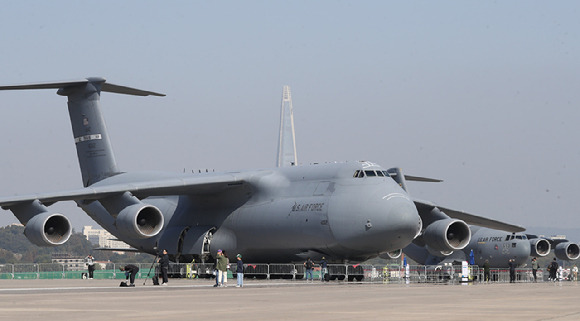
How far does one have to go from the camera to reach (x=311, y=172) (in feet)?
114

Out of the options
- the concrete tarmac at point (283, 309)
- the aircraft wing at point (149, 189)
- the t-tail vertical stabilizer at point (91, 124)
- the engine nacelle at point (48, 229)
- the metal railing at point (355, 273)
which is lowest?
the concrete tarmac at point (283, 309)

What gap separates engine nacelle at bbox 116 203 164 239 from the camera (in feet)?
107

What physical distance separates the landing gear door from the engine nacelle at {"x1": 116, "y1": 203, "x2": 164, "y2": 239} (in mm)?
3474

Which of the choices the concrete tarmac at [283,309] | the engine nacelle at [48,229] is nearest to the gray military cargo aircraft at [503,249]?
the engine nacelle at [48,229]

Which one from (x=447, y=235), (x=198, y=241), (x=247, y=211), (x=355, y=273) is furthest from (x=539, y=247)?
(x=198, y=241)

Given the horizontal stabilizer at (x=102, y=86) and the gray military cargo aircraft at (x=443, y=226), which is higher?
the horizontal stabilizer at (x=102, y=86)

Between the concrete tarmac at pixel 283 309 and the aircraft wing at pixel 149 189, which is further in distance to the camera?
the aircraft wing at pixel 149 189

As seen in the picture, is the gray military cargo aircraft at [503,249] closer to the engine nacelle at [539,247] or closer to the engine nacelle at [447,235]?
the engine nacelle at [539,247]

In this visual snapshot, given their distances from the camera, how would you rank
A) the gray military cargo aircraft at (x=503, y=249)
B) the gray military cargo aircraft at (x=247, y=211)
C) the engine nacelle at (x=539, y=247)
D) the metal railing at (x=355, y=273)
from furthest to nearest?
1. the engine nacelle at (x=539, y=247)
2. the gray military cargo aircraft at (x=503, y=249)
3. the metal railing at (x=355, y=273)
4. the gray military cargo aircraft at (x=247, y=211)

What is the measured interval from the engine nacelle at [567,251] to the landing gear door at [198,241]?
2035cm

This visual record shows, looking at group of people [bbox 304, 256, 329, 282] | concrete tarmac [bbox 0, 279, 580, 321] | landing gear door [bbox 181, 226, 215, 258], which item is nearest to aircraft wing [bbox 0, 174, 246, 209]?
landing gear door [bbox 181, 226, 215, 258]

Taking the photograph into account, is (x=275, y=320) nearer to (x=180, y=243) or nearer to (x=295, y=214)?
(x=295, y=214)

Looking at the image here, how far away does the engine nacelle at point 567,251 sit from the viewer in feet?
159

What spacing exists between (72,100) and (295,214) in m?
12.6
